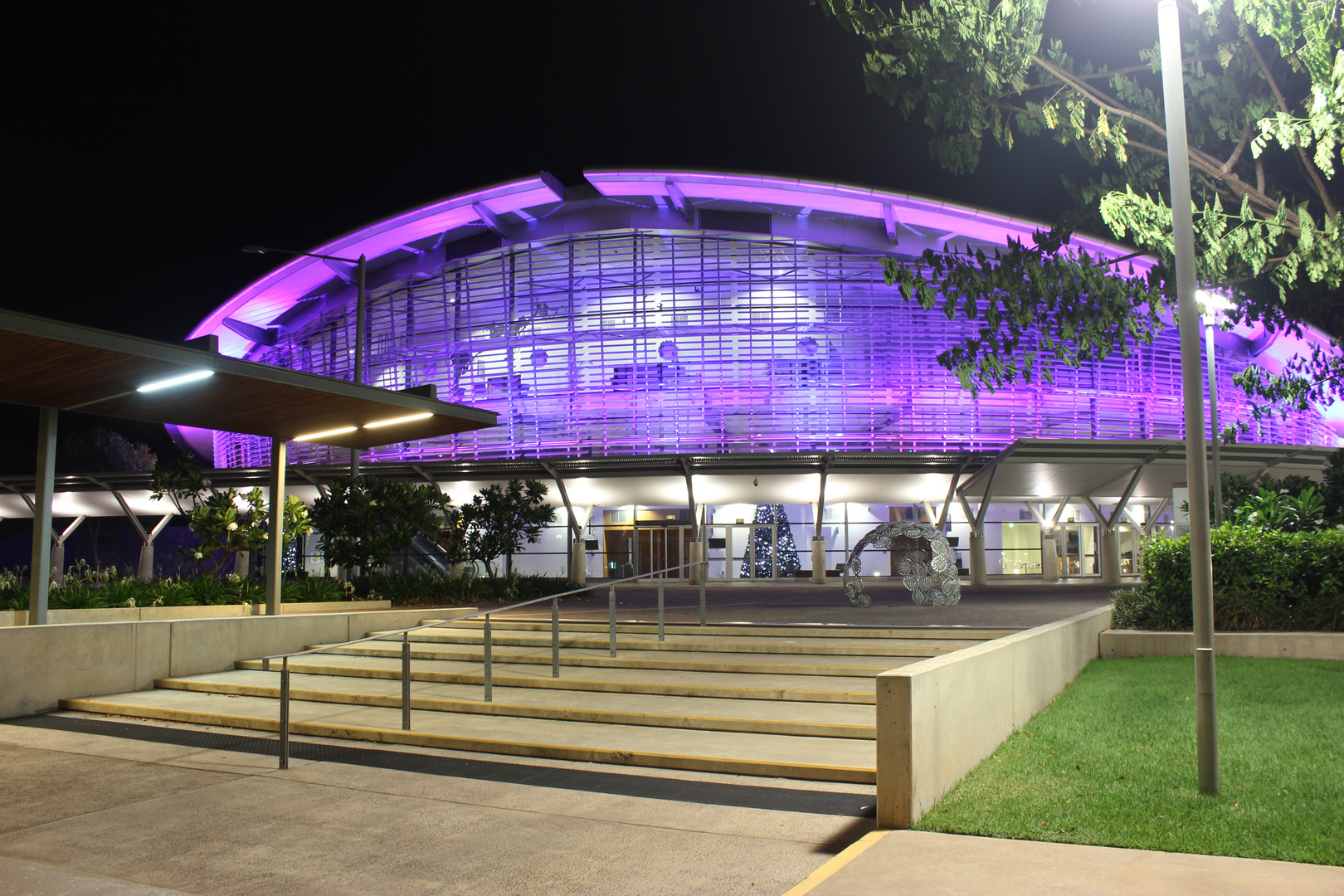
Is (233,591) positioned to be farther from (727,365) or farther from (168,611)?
(727,365)

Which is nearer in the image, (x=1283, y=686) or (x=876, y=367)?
(x=1283, y=686)

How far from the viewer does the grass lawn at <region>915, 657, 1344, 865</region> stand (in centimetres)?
536

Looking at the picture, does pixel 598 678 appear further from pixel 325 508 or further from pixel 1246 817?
pixel 325 508

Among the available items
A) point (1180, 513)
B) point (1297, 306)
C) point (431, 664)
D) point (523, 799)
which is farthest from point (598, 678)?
point (1180, 513)

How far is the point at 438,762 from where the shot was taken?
27.7 feet

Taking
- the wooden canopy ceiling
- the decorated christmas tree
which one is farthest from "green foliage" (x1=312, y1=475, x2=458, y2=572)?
the decorated christmas tree

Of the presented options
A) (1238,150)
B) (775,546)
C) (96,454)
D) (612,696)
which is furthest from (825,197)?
(96,454)

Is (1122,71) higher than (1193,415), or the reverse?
(1122,71)

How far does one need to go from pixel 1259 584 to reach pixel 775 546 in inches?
837

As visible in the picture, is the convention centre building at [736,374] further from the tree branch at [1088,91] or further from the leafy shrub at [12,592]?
the tree branch at [1088,91]

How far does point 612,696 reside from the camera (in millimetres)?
10820

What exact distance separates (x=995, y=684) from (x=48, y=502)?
11.9 metres

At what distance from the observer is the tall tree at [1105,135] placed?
9508 mm

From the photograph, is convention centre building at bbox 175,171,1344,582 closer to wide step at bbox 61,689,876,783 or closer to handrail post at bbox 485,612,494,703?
handrail post at bbox 485,612,494,703
